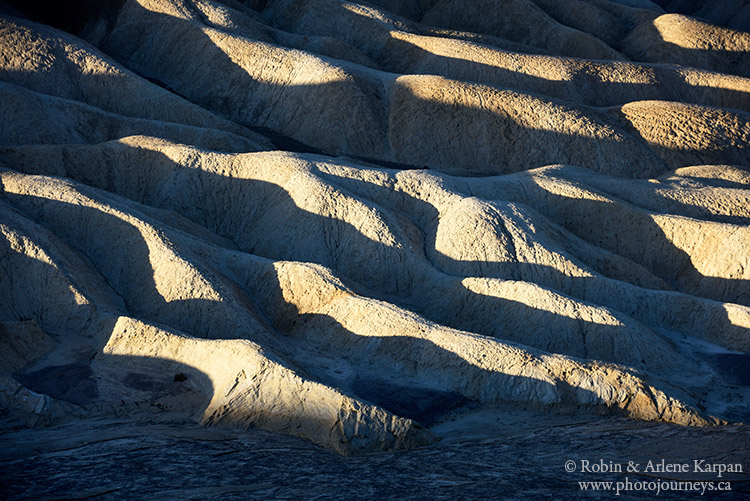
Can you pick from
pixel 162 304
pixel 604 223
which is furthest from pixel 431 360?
pixel 604 223

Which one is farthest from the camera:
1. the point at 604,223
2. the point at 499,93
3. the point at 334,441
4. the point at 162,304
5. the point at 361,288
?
the point at 499,93

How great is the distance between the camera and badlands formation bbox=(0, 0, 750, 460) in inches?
526

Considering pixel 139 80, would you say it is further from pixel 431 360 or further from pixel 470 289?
pixel 431 360

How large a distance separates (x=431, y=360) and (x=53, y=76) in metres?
17.8

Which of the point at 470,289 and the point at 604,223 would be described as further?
the point at 604,223

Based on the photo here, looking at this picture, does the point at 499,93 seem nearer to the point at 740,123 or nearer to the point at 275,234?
the point at 740,123

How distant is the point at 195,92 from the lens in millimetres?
30766

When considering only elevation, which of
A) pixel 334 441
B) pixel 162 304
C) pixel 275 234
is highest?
pixel 275 234

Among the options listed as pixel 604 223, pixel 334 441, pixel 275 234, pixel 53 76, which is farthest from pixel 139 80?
pixel 334 441

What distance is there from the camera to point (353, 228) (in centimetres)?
1933

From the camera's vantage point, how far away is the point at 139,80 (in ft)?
89.7

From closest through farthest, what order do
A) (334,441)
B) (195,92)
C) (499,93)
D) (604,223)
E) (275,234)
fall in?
1. (334,441)
2. (275,234)
3. (604,223)
4. (499,93)
5. (195,92)

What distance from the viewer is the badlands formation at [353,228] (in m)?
13.4

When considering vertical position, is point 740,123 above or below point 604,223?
above
